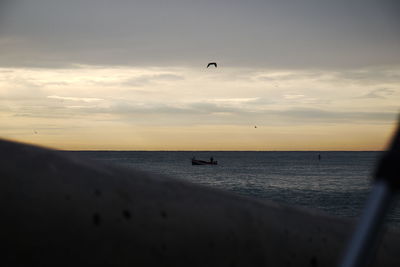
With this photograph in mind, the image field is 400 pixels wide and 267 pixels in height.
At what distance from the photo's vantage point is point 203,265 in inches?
77.5

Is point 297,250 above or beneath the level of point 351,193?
above

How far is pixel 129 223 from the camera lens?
1902 mm

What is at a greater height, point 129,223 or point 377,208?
point 377,208

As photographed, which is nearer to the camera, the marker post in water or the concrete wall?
the marker post in water

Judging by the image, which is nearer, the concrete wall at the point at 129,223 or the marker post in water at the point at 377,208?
the marker post in water at the point at 377,208

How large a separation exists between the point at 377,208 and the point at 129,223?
117cm

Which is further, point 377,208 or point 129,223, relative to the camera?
point 129,223

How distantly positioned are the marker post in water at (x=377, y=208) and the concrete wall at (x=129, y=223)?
1.06 m

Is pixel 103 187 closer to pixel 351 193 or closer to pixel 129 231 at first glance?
pixel 129 231

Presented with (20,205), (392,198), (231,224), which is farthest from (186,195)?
(392,198)

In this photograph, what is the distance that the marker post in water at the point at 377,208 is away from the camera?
98 cm

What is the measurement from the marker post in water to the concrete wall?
106 centimetres

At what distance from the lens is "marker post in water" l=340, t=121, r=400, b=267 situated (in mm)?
980

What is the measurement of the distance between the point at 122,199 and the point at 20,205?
42cm
